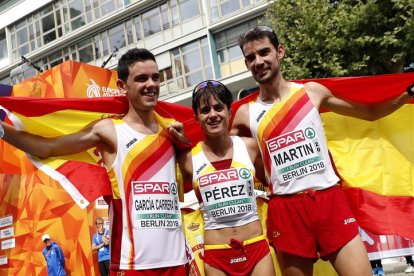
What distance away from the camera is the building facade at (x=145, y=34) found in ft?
77.8

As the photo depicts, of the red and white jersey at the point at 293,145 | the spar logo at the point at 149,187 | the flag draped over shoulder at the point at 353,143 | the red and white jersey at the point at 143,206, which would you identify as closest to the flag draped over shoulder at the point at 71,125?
the flag draped over shoulder at the point at 353,143

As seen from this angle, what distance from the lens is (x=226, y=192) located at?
3.94 meters

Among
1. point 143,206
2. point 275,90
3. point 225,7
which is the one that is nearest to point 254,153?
point 275,90

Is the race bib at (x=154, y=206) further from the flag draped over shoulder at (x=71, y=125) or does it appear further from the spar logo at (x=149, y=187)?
the flag draped over shoulder at (x=71, y=125)

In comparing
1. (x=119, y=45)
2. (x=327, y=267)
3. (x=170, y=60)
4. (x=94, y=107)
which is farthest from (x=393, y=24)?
(x=119, y=45)

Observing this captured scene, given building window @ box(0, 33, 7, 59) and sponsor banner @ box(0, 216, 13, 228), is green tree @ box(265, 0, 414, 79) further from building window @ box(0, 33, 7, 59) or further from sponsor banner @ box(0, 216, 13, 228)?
building window @ box(0, 33, 7, 59)

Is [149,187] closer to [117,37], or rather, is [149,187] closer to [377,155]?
[377,155]

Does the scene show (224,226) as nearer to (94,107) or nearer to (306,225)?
(306,225)

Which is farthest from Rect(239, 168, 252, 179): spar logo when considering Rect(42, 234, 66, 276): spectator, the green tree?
the green tree

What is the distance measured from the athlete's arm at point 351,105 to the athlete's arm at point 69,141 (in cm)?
179

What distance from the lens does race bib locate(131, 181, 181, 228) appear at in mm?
3828

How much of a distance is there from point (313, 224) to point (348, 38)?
9759mm

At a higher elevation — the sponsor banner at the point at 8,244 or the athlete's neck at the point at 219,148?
the sponsor banner at the point at 8,244

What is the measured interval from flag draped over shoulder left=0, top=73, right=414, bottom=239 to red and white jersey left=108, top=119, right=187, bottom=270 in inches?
14.8
